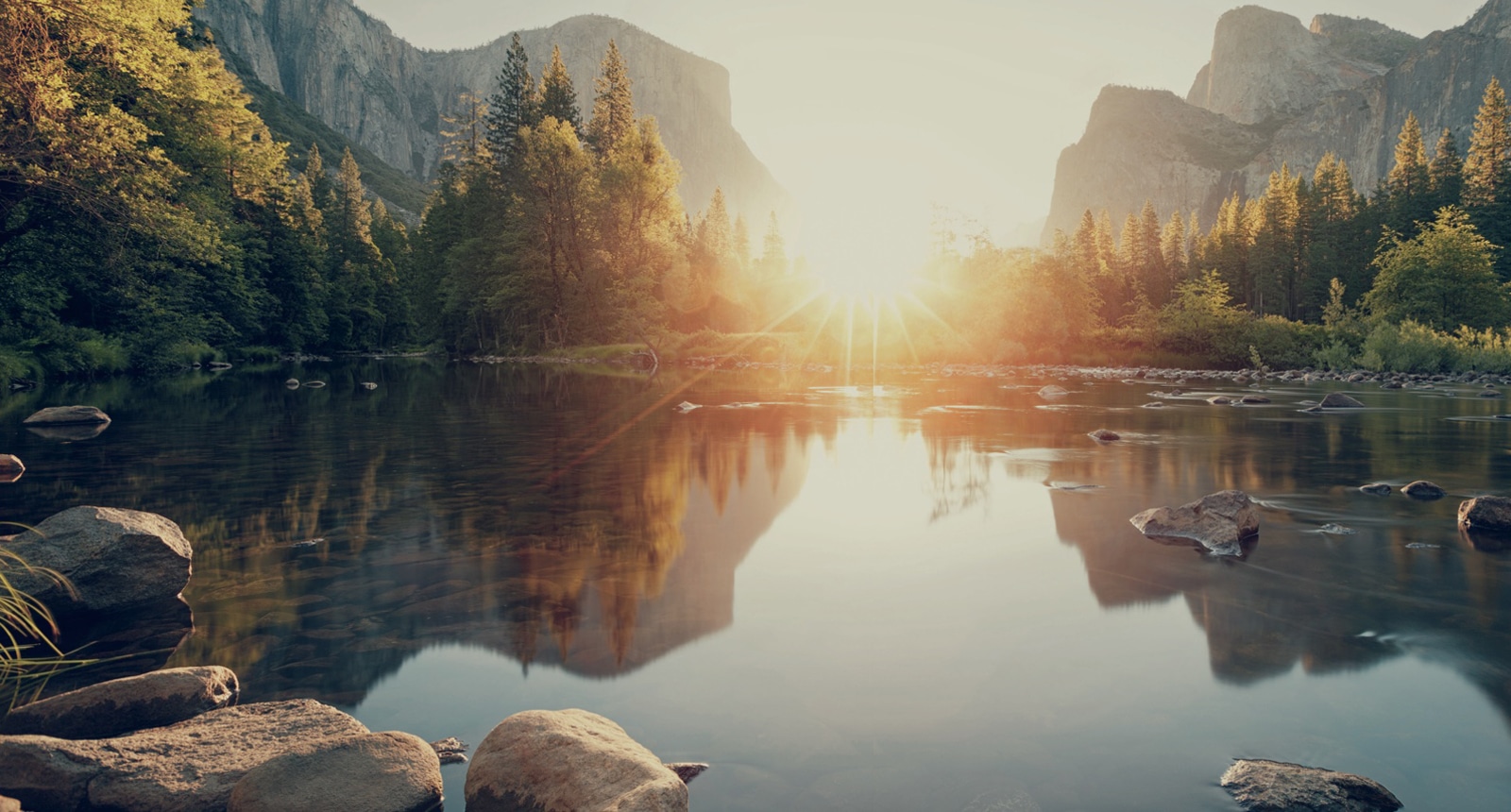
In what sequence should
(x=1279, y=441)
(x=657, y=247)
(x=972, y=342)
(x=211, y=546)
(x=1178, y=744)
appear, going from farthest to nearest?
(x=657, y=247) → (x=972, y=342) → (x=1279, y=441) → (x=211, y=546) → (x=1178, y=744)

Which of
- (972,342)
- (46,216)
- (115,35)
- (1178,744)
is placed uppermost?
(115,35)

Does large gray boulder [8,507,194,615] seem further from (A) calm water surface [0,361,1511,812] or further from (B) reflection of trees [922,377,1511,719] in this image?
(B) reflection of trees [922,377,1511,719]

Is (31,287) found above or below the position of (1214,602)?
above

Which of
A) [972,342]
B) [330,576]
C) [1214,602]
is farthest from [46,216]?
[972,342]

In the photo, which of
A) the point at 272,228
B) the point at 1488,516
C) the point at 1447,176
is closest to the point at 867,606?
the point at 1488,516

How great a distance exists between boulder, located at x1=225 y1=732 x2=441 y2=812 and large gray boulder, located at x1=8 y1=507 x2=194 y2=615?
418 centimetres

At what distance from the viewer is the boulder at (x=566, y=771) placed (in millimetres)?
3883

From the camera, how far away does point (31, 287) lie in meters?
32.1

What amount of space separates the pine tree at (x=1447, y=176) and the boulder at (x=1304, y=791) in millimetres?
100451

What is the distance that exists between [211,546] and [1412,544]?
14.3m

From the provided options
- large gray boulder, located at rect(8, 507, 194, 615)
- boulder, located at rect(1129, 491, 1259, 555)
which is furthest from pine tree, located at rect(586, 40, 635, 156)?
large gray boulder, located at rect(8, 507, 194, 615)

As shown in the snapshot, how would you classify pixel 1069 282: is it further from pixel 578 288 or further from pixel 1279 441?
pixel 1279 441

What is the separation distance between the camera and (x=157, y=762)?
14.2ft

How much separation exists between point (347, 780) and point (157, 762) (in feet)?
3.61
